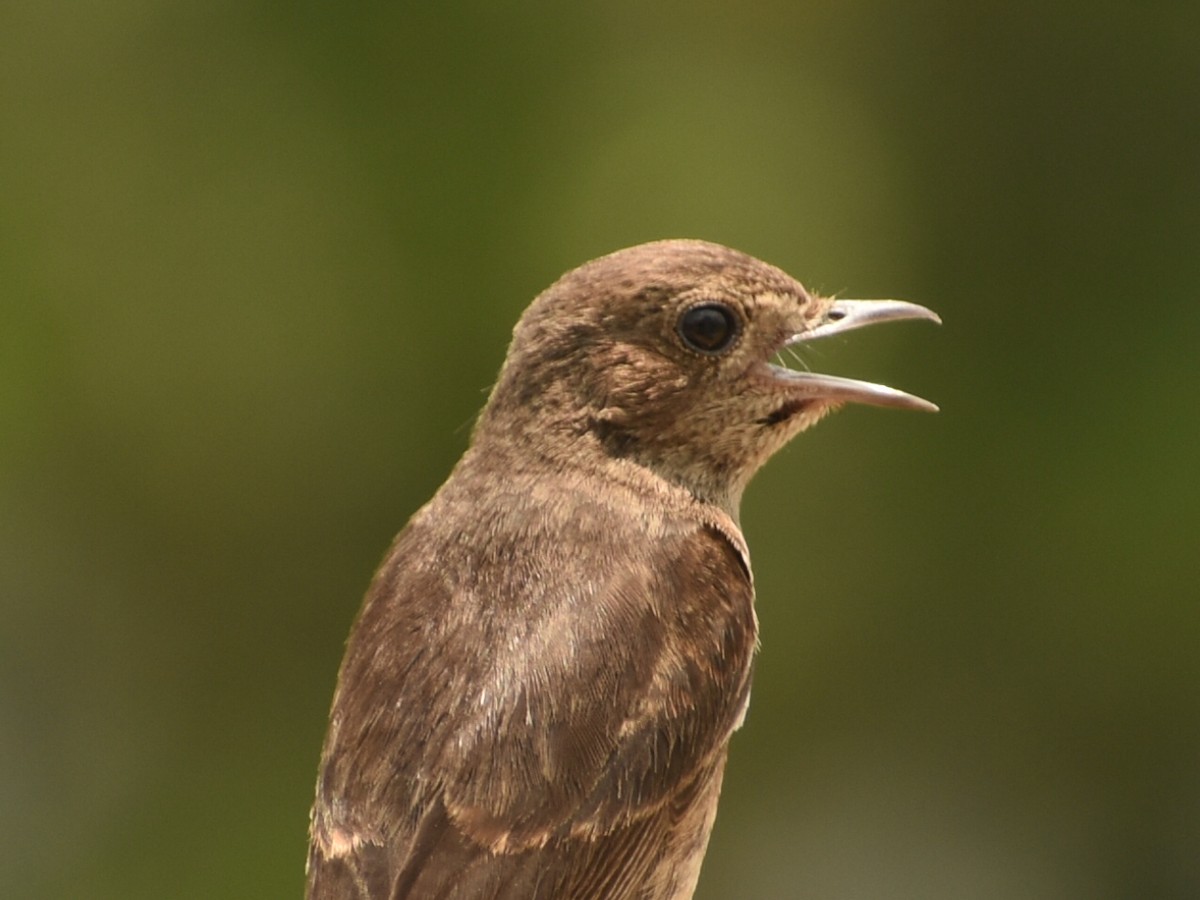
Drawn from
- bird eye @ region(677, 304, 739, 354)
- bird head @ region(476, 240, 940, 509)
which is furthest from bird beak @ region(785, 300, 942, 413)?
bird eye @ region(677, 304, 739, 354)

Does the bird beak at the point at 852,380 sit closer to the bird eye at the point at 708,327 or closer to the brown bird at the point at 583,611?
the brown bird at the point at 583,611

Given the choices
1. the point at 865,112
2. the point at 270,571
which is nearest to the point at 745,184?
the point at 865,112

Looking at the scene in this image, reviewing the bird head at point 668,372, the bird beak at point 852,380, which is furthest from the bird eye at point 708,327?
the bird beak at point 852,380

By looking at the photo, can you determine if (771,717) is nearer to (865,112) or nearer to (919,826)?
(919,826)

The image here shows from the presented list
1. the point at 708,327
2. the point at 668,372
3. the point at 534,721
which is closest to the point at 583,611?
the point at 534,721

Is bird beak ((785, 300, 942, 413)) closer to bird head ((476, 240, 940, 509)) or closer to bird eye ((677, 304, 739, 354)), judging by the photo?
bird head ((476, 240, 940, 509))

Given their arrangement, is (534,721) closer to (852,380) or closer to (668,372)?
(668,372)
